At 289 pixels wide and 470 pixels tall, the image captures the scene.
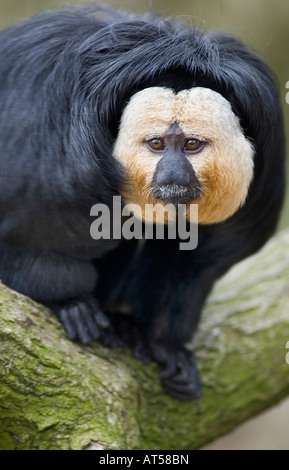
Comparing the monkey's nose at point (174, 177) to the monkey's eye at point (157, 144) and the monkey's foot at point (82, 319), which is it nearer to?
the monkey's eye at point (157, 144)

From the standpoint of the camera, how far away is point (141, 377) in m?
3.59

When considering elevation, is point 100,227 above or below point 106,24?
below

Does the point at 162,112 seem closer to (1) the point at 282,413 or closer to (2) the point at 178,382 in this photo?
(2) the point at 178,382

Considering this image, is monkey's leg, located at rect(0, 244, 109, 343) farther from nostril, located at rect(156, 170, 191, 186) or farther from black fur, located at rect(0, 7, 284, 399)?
nostril, located at rect(156, 170, 191, 186)

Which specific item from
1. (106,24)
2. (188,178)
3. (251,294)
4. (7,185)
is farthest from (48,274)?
(251,294)

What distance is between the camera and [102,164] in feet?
9.68

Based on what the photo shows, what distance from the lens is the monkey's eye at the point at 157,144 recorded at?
2.86m

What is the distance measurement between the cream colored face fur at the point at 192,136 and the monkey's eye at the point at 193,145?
20 millimetres

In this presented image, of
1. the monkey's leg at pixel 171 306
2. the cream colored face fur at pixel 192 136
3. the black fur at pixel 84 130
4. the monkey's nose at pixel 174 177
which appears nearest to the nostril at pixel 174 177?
the monkey's nose at pixel 174 177

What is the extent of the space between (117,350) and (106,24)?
1.73m

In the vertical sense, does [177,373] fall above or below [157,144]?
below

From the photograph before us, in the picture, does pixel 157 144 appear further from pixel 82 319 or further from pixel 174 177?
pixel 82 319

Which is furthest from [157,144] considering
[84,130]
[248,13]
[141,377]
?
[248,13]

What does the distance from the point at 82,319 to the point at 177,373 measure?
79cm
